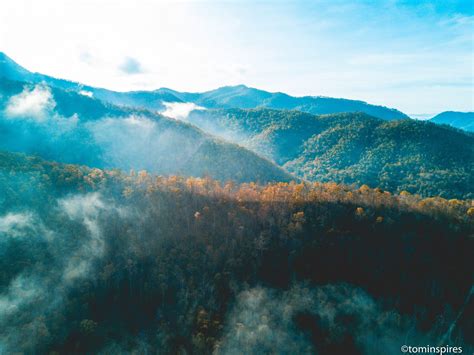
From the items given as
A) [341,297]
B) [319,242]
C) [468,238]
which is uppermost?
[468,238]

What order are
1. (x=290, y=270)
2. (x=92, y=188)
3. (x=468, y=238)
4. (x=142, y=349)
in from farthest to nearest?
(x=92, y=188), (x=468, y=238), (x=290, y=270), (x=142, y=349)

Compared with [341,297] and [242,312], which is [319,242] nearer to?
[341,297]

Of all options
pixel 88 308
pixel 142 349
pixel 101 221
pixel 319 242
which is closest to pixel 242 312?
pixel 142 349

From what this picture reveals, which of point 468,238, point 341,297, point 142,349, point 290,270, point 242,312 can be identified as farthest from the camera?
point 468,238

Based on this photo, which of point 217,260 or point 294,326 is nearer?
point 294,326

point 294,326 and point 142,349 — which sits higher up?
point 294,326

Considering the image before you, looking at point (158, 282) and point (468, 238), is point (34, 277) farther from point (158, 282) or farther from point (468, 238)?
point (468, 238)
